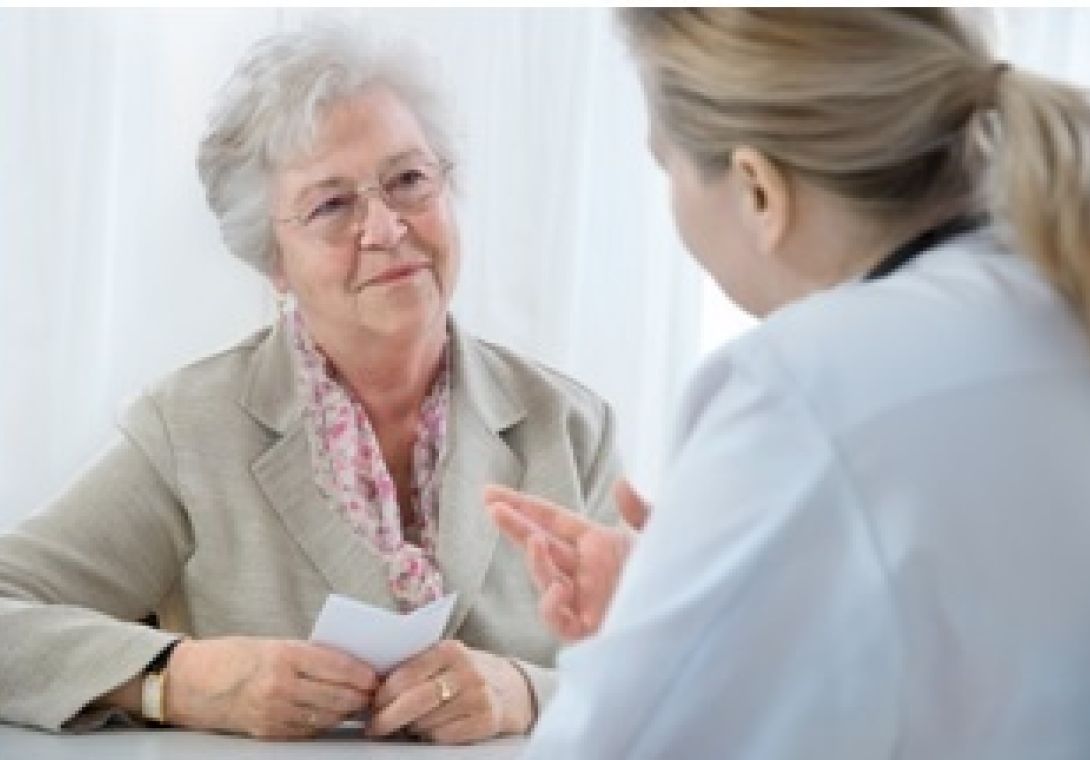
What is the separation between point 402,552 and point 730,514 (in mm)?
1082

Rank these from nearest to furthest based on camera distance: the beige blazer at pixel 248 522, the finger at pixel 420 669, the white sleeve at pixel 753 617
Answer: the white sleeve at pixel 753 617, the finger at pixel 420 669, the beige blazer at pixel 248 522

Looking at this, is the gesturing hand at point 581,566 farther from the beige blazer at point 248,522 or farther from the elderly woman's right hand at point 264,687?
the beige blazer at point 248,522

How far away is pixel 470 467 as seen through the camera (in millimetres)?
2137

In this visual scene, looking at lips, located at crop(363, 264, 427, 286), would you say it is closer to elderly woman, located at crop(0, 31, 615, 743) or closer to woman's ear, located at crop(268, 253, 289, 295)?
elderly woman, located at crop(0, 31, 615, 743)

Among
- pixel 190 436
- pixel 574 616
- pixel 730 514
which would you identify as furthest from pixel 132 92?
pixel 730 514

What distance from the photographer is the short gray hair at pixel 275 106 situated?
2084 millimetres

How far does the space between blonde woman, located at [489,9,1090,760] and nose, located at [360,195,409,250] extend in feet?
3.30

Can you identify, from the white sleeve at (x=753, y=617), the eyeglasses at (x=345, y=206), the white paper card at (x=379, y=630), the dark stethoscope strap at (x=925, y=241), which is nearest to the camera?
the white sleeve at (x=753, y=617)

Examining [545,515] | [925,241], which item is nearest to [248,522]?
[545,515]

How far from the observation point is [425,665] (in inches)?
69.3

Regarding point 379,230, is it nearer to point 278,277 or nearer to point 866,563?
point 278,277

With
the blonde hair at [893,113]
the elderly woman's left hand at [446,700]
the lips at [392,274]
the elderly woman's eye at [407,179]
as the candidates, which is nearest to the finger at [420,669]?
the elderly woman's left hand at [446,700]

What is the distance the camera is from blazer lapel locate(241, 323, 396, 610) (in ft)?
6.70

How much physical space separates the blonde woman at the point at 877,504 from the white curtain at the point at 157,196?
4.48ft
